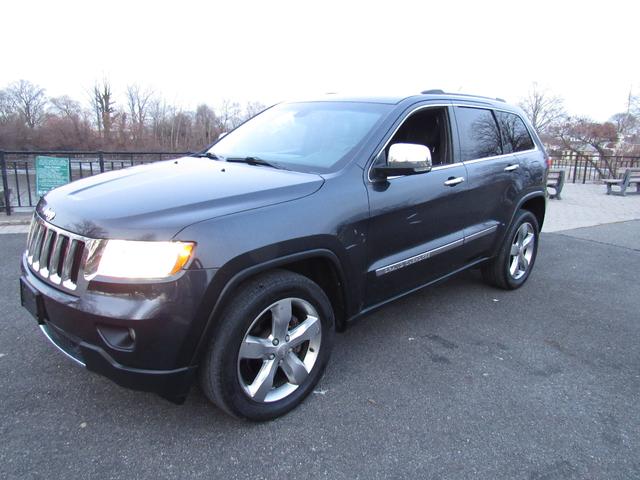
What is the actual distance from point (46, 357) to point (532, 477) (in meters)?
3.01

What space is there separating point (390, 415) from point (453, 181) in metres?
1.83

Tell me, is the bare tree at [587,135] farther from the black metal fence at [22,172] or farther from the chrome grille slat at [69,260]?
the chrome grille slat at [69,260]

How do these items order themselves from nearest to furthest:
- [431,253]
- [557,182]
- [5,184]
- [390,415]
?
1. [390,415]
2. [431,253]
3. [5,184]
4. [557,182]

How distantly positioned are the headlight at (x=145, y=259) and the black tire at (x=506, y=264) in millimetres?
3251

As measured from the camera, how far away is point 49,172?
834cm

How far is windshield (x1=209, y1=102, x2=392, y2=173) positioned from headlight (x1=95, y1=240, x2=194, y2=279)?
112 cm

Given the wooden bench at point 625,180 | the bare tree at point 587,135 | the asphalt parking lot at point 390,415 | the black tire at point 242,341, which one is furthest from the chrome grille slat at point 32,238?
the bare tree at point 587,135

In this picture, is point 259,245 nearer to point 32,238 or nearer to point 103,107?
point 32,238

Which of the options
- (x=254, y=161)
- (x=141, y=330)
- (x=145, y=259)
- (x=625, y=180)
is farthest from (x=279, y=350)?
(x=625, y=180)

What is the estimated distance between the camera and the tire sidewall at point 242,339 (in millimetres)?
2170

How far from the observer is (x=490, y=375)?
302 cm

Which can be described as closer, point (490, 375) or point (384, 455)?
point (384, 455)

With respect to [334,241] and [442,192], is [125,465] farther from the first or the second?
[442,192]

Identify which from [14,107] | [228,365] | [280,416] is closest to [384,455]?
[280,416]
